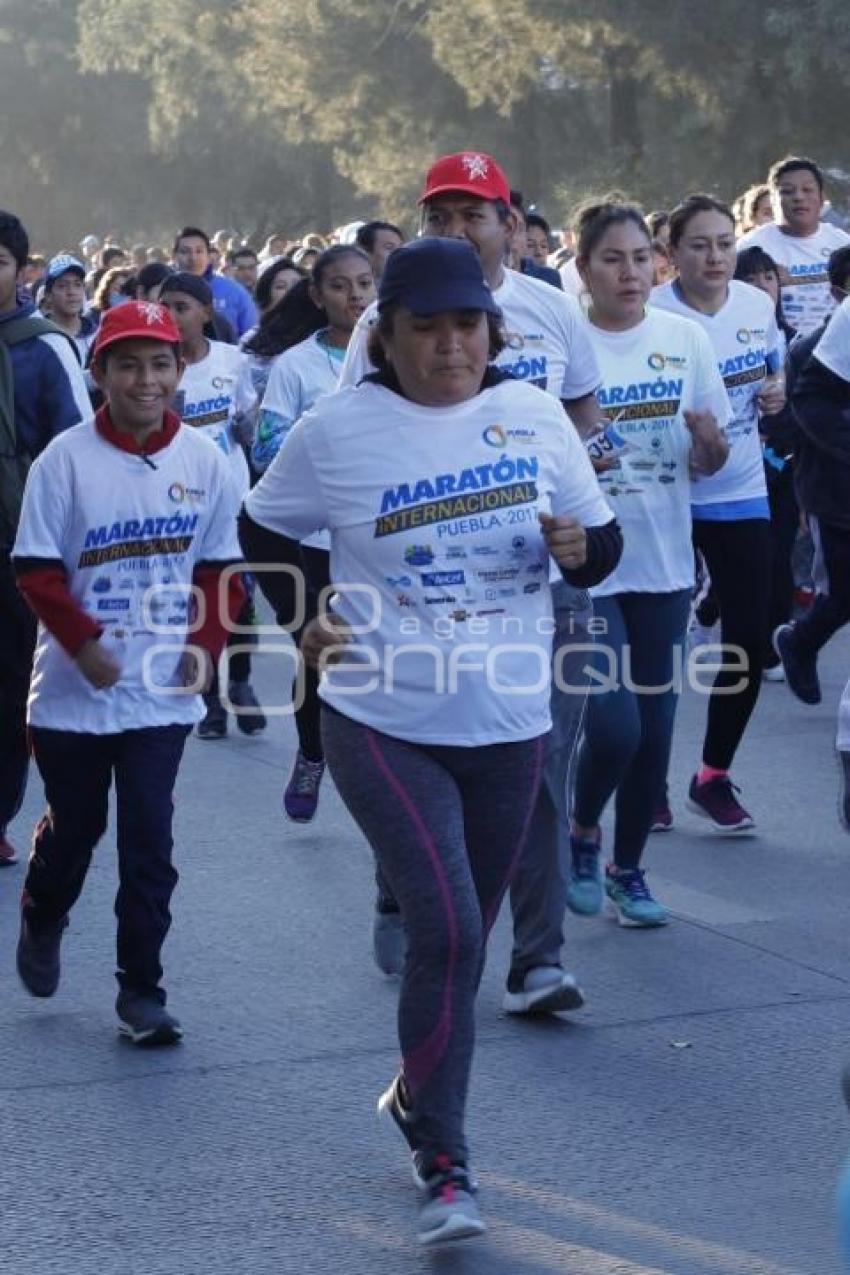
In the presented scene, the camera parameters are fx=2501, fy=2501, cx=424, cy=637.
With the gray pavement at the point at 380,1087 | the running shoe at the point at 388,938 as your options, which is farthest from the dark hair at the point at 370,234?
the running shoe at the point at 388,938

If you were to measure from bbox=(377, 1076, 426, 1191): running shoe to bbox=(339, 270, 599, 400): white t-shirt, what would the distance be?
200 cm

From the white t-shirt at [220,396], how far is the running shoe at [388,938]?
4.40 metres

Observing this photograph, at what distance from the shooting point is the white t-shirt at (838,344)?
7297 millimetres

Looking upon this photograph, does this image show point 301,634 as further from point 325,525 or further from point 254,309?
point 254,309

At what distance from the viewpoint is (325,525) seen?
5.08 m

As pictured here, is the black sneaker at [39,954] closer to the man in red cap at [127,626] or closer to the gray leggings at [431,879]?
the man in red cap at [127,626]

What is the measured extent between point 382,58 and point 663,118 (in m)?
6.59

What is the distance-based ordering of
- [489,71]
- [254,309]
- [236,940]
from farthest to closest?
[489,71] < [254,309] < [236,940]

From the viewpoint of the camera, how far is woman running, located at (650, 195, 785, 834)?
26.8ft

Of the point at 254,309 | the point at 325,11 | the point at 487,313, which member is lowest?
the point at 487,313

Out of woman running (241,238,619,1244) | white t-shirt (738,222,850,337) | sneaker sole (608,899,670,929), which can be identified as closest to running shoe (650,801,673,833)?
sneaker sole (608,899,670,929)

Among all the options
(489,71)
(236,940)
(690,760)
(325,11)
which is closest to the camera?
(236,940)

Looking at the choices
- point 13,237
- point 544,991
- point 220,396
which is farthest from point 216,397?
point 544,991

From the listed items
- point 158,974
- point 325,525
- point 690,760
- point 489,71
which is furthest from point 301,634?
point 489,71
